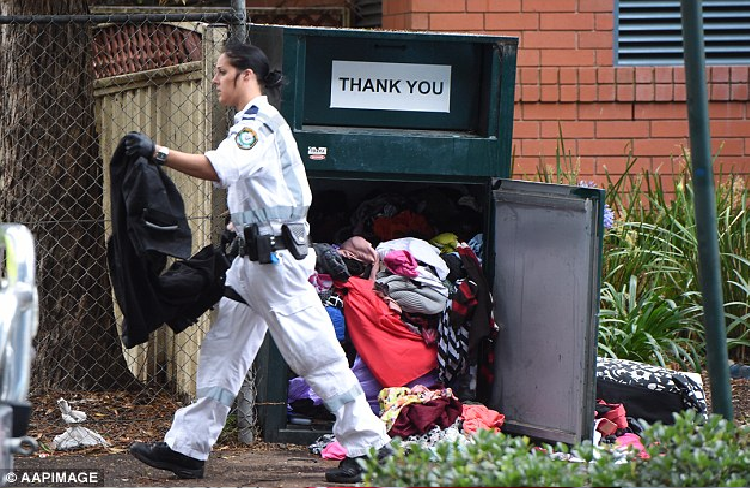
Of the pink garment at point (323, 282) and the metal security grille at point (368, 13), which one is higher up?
the metal security grille at point (368, 13)

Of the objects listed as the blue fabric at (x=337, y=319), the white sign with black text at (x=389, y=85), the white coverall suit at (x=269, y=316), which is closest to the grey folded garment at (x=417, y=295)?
the blue fabric at (x=337, y=319)

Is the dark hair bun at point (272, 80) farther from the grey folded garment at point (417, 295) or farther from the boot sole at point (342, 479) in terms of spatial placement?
the boot sole at point (342, 479)

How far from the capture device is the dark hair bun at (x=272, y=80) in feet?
19.4

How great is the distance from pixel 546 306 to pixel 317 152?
1.33 m

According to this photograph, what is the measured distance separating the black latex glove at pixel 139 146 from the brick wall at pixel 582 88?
4443mm

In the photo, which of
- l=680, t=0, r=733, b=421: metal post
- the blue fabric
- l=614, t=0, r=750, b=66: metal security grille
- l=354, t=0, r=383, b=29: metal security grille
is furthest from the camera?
l=354, t=0, r=383, b=29: metal security grille

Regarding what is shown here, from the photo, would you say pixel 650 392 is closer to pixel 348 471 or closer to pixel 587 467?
pixel 348 471

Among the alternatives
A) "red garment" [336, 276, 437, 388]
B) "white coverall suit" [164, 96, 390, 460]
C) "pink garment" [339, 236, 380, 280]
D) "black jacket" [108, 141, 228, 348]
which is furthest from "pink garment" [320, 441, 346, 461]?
"black jacket" [108, 141, 228, 348]

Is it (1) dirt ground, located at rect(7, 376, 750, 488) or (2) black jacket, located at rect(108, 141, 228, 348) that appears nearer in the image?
(2) black jacket, located at rect(108, 141, 228, 348)

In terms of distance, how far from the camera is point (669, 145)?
970cm

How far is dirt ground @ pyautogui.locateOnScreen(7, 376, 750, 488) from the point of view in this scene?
235 inches

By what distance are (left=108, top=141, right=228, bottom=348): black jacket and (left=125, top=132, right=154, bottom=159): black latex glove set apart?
0.36 feet

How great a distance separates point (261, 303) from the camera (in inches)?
225

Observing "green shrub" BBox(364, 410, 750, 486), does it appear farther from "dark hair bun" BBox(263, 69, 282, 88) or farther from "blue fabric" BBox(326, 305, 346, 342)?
"blue fabric" BBox(326, 305, 346, 342)
